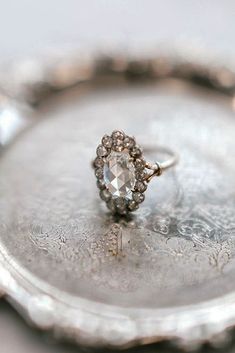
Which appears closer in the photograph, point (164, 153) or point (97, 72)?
point (164, 153)

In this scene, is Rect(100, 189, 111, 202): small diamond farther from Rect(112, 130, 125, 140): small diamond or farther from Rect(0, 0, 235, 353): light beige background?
Rect(0, 0, 235, 353): light beige background

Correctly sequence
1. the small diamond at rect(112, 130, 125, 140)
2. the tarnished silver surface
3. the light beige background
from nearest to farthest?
the tarnished silver surface < the small diamond at rect(112, 130, 125, 140) < the light beige background

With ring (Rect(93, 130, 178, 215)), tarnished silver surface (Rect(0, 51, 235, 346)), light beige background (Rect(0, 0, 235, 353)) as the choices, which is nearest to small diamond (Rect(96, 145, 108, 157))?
ring (Rect(93, 130, 178, 215))

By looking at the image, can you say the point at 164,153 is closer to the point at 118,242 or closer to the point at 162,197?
the point at 162,197

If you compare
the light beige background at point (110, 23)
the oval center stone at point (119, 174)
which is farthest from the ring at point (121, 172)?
the light beige background at point (110, 23)

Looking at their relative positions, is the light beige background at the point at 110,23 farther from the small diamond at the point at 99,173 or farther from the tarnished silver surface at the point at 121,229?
the small diamond at the point at 99,173

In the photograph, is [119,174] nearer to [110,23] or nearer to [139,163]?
[139,163]

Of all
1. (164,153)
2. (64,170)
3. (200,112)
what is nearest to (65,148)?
(64,170)
